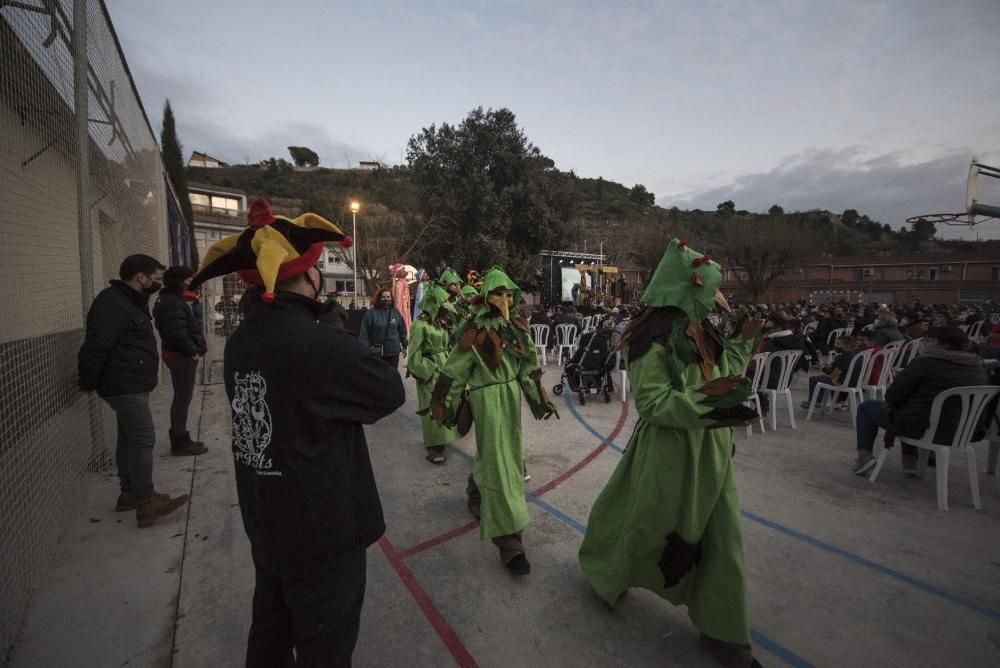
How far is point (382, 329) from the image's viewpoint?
6207mm

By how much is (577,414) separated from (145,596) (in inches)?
207

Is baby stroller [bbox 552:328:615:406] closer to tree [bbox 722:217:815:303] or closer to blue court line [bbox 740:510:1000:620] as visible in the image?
blue court line [bbox 740:510:1000:620]

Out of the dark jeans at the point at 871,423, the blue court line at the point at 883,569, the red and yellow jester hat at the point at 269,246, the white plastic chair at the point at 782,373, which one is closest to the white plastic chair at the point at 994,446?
the dark jeans at the point at 871,423

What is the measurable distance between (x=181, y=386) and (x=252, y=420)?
3993mm

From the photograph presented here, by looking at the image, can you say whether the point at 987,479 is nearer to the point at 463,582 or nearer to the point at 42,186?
the point at 463,582

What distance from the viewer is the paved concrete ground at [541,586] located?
224cm

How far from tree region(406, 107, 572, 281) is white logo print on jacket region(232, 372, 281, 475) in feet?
70.7

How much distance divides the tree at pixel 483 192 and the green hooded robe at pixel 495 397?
774 inches

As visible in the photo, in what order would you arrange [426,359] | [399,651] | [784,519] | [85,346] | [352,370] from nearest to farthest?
[352,370] < [399,651] < [85,346] < [784,519] < [426,359]

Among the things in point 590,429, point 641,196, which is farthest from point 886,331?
point 641,196

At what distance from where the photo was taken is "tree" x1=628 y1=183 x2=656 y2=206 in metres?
78.6

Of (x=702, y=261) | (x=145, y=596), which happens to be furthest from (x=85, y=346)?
(x=702, y=261)

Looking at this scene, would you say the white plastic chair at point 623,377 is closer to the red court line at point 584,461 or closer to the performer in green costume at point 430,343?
the red court line at point 584,461

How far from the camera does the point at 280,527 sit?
1.39 metres
